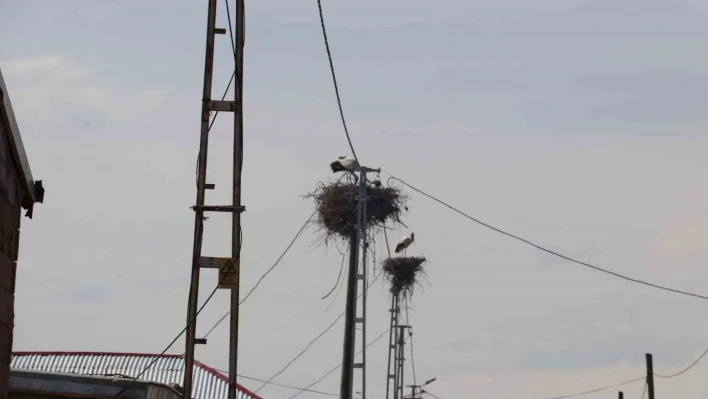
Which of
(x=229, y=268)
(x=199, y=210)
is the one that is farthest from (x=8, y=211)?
(x=229, y=268)

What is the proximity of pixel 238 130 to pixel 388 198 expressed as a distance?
13738mm

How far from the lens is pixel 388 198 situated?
27031 mm

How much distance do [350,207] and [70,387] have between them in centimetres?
1250

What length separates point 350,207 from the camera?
88.1 ft

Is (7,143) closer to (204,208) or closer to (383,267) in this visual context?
(204,208)

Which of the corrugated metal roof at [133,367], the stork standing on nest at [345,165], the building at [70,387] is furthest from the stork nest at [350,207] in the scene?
the building at [70,387]

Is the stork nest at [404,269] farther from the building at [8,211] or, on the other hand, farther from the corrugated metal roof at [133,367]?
the building at [8,211]

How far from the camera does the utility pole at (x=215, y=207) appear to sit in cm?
1317

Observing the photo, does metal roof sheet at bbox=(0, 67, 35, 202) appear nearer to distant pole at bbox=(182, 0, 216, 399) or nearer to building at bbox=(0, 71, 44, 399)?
building at bbox=(0, 71, 44, 399)

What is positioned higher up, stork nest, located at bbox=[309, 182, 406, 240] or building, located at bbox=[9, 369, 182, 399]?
stork nest, located at bbox=[309, 182, 406, 240]

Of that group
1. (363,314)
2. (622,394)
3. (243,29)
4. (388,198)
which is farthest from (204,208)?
(622,394)

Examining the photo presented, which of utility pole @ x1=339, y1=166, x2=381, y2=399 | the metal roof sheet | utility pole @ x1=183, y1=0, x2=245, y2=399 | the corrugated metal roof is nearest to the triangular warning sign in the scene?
utility pole @ x1=183, y1=0, x2=245, y2=399

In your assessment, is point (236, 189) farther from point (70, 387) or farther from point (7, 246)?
point (70, 387)

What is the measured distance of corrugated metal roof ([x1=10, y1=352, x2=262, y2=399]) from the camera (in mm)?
32031
